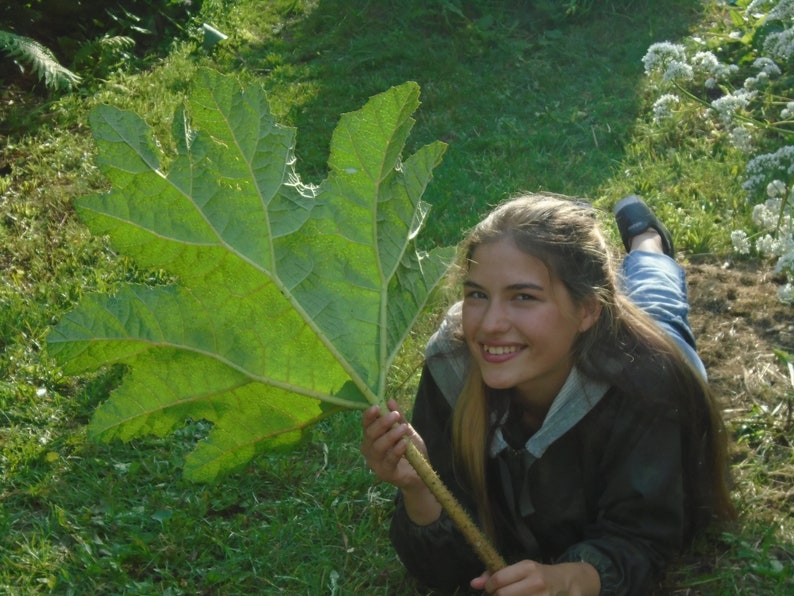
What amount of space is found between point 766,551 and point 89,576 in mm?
1937

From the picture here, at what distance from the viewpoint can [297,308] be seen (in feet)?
7.11

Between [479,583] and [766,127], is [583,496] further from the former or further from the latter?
[766,127]

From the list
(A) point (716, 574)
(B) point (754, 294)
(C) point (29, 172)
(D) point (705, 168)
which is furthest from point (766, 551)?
(C) point (29, 172)

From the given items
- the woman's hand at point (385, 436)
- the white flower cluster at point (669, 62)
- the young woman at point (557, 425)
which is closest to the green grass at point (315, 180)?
the young woman at point (557, 425)

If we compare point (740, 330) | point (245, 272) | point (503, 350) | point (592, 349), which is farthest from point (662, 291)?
point (245, 272)

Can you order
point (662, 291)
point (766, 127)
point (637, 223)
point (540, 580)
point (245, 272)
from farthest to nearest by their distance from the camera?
point (637, 223) < point (662, 291) < point (766, 127) < point (540, 580) < point (245, 272)

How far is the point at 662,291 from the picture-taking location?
3.61m

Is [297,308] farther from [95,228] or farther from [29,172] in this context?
[29,172]

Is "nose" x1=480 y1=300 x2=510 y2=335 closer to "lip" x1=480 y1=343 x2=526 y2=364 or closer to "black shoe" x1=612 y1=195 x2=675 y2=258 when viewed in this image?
"lip" x1=480 y1=343 x2=526 y2=364

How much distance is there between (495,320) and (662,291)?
1.41 m

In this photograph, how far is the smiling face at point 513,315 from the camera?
2430 millimetres

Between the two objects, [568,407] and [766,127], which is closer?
[568,407]

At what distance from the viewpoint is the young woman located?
246 cm

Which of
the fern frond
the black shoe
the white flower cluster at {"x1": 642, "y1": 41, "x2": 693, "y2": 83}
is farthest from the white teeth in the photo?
the fern frond
